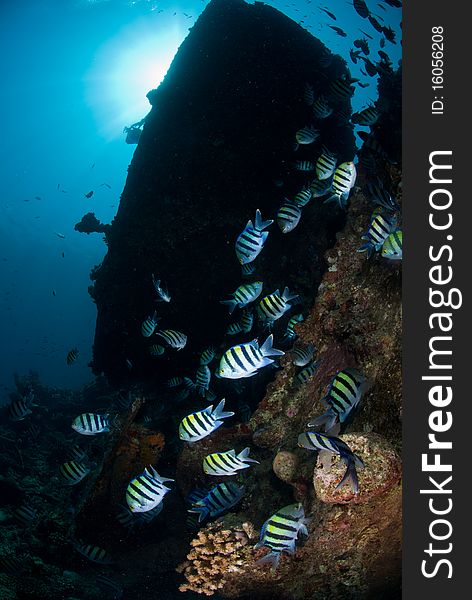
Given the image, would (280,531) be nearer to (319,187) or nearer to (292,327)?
(292,327)

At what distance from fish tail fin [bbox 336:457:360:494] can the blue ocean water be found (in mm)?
31341

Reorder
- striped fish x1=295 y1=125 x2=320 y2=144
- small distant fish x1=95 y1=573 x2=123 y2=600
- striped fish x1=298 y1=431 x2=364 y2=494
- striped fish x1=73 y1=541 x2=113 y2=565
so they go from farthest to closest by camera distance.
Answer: striped fish x1=295 y1=125 x2=320 y2=144
striped fish x1=73 y1=541 x2=113 y2=565
small distant fish x1=95 y1=573 x2=123 y2=600
striped fish x1=298 y1=431 x2=364 y2=494

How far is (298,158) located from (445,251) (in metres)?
6.68

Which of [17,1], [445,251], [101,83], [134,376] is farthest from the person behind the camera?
[101,83]

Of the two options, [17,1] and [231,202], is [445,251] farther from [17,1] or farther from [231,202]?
[17,1]

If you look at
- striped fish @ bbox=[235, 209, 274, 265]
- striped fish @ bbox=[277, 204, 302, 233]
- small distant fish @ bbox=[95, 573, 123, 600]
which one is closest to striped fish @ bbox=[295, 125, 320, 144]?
striped fish @ bbox=[277, 204, 302, 233]

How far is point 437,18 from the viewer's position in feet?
9.50

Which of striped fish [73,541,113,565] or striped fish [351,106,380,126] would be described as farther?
striped fish [351,106,380,126]

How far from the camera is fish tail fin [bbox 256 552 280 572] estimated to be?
12.1 ft

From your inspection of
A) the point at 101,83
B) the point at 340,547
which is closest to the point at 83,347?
the point at 101,83

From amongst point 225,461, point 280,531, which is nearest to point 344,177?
point 225,461

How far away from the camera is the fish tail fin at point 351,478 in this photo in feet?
9.43

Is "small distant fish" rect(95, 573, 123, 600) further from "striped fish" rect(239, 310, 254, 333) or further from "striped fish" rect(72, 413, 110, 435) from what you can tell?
"striped fish" rect(239, 310, 254, 333)

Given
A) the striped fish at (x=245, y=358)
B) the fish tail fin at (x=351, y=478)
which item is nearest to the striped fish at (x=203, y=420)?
the striped fish at (x=245, y=358)
